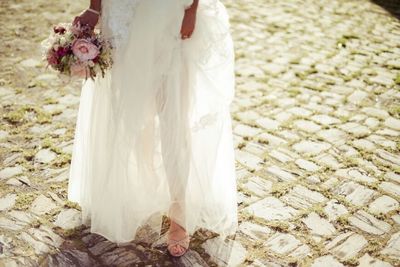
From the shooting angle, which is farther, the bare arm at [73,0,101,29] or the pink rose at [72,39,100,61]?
the bare arm at [73,0,101,29]

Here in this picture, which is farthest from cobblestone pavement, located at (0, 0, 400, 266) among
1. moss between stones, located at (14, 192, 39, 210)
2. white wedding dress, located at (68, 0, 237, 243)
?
white wedding dress, located at (68, 0, 237, 243)

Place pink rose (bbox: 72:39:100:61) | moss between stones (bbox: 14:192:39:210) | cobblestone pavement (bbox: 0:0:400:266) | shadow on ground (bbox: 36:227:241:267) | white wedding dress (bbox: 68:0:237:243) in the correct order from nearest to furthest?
pink rose (bbox: 72:39:100:61) < white wedding dress (bbox: 68:0:237:243) < shadow on ground (bbox: 36:227:241:267) < cobblestone pavement (bbox: 0:0:400:266) < moss between stones (bbox: 14:192:39:210)

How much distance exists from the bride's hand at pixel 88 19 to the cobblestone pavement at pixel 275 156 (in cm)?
141

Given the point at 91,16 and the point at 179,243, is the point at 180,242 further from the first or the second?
the point at 91,16

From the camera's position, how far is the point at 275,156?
13.5 feet

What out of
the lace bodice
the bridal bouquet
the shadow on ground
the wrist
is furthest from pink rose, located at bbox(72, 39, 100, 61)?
the shadow on ground

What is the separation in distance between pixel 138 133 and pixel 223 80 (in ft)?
2.19

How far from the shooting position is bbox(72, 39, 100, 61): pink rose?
2.52 m

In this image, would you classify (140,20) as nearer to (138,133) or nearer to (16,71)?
(138,133)

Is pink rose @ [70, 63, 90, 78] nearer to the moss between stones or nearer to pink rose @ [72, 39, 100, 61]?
pink rose @ [72, 39, 100, 61]

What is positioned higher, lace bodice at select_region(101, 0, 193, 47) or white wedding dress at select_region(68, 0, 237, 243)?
lace bodice at select_region(101, 0, 193, 47)

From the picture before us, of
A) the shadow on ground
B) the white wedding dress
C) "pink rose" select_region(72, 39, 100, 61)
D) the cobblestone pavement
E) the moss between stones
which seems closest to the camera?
"pink rose" select_region(72, 39, 100, 61)

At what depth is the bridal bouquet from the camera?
2533 mm

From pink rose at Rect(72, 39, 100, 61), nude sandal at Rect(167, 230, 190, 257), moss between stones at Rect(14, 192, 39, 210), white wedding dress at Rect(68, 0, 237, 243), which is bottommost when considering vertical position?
moss between stones at Rect(14, 192, 39, 210)
